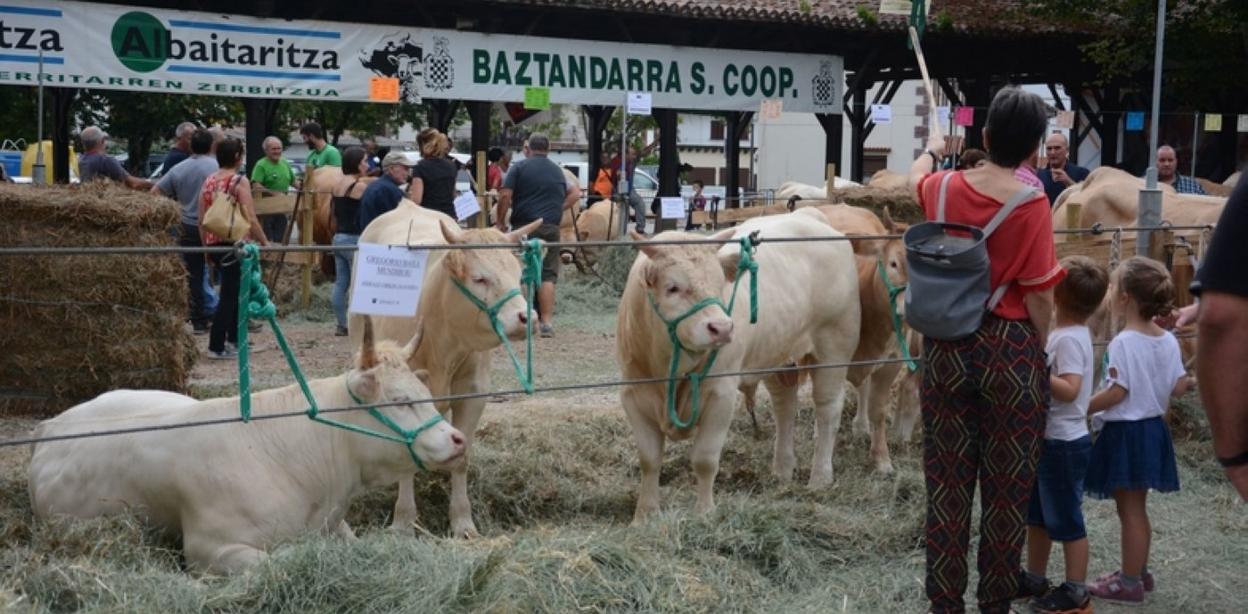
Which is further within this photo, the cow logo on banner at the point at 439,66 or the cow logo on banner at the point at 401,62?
the cow logo on banner at the point at 439,66

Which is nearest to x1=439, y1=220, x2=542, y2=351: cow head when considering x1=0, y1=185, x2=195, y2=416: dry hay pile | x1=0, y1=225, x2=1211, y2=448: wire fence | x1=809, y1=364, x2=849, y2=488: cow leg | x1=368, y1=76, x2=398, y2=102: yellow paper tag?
x1=0, y1=225, x2=1211, y2=448: wire fence

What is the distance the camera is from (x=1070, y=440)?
16.7 ft

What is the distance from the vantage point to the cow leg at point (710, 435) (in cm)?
653

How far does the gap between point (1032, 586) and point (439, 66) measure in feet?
45.3

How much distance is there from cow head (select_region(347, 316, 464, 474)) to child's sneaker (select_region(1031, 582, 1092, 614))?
2199mm

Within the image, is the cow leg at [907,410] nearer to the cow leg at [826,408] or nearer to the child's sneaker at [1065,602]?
the cow leg at [826,408]

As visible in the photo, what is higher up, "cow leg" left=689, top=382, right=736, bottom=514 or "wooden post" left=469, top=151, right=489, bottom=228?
"wooden post" left=469, top=151, right=489, bottom=228

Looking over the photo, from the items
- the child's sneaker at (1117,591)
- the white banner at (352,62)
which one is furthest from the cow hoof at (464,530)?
the white banner at (352,62)

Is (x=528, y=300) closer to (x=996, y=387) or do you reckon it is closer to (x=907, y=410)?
(x=996, y=387)

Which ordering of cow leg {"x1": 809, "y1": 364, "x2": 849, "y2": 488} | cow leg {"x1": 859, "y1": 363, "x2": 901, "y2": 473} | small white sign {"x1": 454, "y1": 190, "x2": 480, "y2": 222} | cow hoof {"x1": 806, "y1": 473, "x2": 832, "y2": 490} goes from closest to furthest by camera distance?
cow hoof {"x1": 806, "y1": 473, "x2": 832, "y2": 490} < cow leg {"x1": 809, "y1": 364, "x2": 849, "y2": 488} < cow leg {"x1": 859, "y1": 363, "x2": 901, "y2": 473} < small white sign {"x1": 454, "y1": 190, "x2": 480, "y2": 222}

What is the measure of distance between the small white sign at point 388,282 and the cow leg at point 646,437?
164 cm

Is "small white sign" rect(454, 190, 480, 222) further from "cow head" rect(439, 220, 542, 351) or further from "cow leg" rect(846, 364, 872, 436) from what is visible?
"cow head" rect(439, 220, 542, 351)

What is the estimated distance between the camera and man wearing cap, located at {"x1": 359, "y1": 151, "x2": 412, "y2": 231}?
1105cm

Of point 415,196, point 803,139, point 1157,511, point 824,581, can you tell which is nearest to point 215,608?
point 824,581
